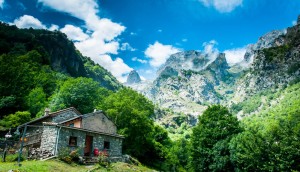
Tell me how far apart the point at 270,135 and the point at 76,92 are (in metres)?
41.5

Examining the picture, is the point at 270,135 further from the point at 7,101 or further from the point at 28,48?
the point at 28,48

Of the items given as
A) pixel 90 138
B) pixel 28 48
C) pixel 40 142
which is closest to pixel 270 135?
pixel 90 138

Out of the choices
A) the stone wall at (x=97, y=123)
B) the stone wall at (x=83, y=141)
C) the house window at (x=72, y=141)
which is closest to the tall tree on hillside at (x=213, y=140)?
the stone wall at (x=83, y=141)

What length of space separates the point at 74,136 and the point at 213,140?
932 inches

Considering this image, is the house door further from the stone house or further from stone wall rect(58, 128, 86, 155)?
stone wall rect(58, 128, 86, 155)

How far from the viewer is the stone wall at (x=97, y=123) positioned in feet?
118

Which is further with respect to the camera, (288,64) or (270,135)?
(288,64)

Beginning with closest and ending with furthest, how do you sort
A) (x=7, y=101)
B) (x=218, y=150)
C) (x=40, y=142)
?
1. (x=40, y=142)
2. (x=218, y=150)
3. (x=7, y=101)

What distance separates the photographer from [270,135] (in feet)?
107

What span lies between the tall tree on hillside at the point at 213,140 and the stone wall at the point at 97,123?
50.7 ft

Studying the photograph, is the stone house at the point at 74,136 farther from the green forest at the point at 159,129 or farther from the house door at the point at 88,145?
the green forest at the point at 159,129

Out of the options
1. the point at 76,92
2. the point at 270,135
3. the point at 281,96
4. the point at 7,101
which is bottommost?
the point at 270,135

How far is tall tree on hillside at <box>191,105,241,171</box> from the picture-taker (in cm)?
3953

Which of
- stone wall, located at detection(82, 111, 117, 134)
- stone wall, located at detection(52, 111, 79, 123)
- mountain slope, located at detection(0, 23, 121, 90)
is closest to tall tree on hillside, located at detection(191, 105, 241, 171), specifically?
stone wall, located at detection(82, 111, 117, 134)
